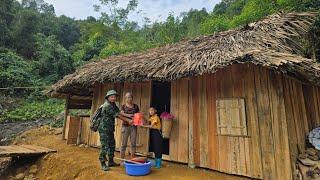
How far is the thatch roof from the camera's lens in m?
4.53

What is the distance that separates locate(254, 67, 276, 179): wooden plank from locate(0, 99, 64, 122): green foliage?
14.2 meters

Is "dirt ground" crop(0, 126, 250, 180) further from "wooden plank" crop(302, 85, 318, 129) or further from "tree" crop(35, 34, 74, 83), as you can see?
"tree" crop(35, 34, 74, 83)

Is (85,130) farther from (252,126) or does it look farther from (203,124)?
(252,126)

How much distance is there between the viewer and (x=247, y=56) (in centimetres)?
475

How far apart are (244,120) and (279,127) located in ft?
2.31

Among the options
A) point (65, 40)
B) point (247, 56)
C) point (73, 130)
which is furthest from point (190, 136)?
point (65, 40)

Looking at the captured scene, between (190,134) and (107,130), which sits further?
(190,134)

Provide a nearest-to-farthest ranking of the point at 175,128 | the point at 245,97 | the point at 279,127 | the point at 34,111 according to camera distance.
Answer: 1. the point at 279,127
2. the point at 245,97
3. the point at 175,128
4. the point at 34,111

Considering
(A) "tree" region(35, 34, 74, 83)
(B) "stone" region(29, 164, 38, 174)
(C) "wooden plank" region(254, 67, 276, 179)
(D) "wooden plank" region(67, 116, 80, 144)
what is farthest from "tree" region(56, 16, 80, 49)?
(C) "wooden plank" region(254, 67, 276, 179)

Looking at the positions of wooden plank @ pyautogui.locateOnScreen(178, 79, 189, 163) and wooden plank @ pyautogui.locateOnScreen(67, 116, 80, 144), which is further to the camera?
wooden plank @ pyautogui.locateOnScreen(67, 116, 80, 144)

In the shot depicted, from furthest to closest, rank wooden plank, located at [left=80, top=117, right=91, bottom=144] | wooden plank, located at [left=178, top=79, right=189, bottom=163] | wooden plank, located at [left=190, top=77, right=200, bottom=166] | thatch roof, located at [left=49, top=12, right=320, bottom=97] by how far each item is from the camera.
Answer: wooden plank, located at [left=80, top=117, right=91, bottom=144], wooden plank, located at [left=178, top=79, right=189, bottom=163], wooden plank, located at [left=190, top=77, right=200, bottom=166], thatch roof, located at [left=49, top=12, right=320, bottom=97]

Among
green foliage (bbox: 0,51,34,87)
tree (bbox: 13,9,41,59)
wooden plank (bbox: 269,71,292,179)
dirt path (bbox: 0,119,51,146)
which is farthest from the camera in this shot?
tree (bbox: 13,9,41,59)

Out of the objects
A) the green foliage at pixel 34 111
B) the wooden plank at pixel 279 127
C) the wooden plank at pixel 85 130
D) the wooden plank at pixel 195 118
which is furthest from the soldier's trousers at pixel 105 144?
the green foliage at pixel 34 111

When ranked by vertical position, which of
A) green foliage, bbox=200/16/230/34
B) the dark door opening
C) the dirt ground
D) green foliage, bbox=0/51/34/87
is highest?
green foliage, bbox=200/16/230/34
